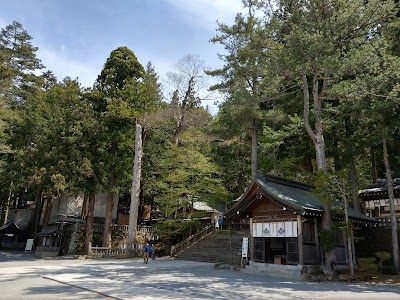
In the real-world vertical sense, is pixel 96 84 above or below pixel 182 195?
above

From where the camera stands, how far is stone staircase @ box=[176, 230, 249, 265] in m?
21.3

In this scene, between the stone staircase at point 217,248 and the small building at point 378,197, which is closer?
the stone staircase at point 217,248

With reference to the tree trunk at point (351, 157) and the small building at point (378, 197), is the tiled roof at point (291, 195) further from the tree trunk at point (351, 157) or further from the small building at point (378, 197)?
the small building at point (378, 197)

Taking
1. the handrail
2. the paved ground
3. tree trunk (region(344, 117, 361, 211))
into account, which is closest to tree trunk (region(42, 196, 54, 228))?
the handrail

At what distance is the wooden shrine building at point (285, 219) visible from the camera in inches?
589

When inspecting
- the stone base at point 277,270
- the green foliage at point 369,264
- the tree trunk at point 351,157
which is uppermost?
the tree trunk at point 351,157

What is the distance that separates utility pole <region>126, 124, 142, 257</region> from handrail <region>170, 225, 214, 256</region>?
329 centimetres

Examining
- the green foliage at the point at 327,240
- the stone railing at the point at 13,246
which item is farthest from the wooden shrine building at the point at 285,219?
the stone railing at the point at 13,246

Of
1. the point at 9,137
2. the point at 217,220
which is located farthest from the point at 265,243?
the point at 9,137

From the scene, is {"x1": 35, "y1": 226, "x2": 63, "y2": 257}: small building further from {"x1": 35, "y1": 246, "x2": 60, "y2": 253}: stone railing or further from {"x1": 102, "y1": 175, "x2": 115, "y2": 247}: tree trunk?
{"x1": 102, "y1": 175, "x2": 115, "y2": 247}: tree trunk

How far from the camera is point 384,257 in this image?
1430 cm

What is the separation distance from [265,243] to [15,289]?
12.4m

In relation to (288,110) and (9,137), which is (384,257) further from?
(9,137)

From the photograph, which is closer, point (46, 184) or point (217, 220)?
point (46, 184)
